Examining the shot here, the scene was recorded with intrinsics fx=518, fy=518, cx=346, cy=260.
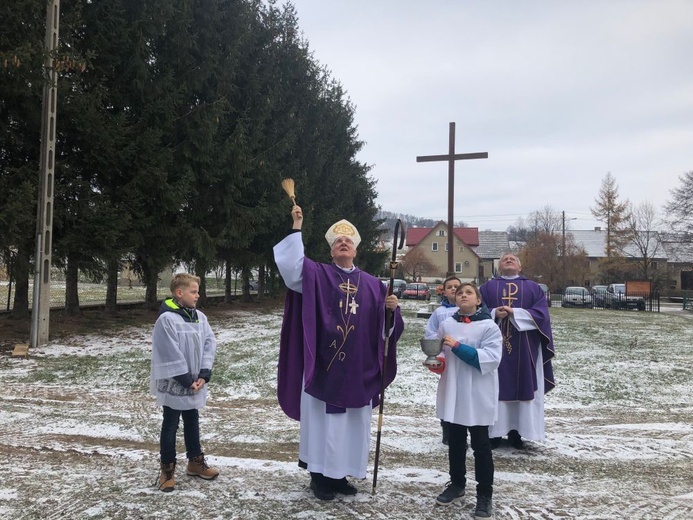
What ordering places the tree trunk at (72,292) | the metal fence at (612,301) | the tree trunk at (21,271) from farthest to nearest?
the metal fence at (612,301) < the tree trunk at (72,292) < the tree trunk at (21,271)

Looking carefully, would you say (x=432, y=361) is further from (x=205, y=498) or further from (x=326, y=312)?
(x=205, y=498)

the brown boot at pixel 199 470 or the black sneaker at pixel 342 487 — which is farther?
the brown boot at pixel 199 470

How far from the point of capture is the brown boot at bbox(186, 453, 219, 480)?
14.4 ft

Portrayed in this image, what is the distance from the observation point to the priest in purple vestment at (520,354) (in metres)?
5.34

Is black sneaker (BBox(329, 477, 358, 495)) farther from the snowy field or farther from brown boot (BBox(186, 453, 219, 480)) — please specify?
brown boot (BBox(186, 453, 219, 480))

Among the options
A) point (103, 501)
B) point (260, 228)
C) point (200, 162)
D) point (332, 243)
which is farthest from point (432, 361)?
point (260, 228)

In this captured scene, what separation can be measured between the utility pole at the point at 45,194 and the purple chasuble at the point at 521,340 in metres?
9.48

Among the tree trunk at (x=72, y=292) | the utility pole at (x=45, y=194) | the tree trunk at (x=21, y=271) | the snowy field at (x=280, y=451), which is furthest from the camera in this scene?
the tree trunk at (x=72, y=292)

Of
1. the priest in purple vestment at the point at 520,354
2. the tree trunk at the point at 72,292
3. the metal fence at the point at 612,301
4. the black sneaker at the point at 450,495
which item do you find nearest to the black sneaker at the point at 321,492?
the black sneaker at the point at 450,495

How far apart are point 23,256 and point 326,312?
10.4m

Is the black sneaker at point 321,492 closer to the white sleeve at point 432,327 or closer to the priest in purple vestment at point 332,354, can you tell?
the priest in purple vestment at point 332,354

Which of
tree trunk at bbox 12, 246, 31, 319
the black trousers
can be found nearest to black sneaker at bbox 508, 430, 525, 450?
the black trousers

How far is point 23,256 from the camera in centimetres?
1169

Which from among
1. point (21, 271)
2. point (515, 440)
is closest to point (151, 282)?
point (21, 271)
